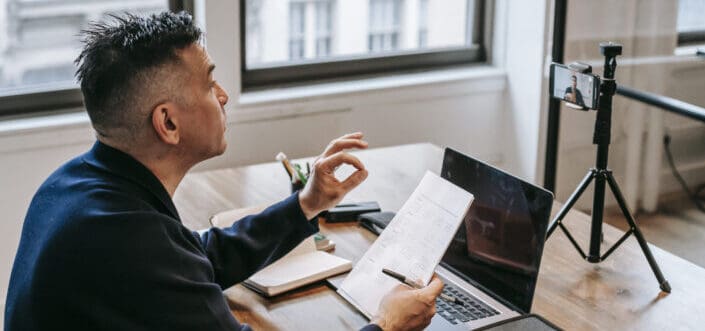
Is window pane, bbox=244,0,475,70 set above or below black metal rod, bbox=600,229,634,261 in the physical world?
above

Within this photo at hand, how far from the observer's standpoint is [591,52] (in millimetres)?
3436

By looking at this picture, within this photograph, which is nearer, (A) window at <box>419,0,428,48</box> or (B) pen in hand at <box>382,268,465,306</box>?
(B) pen in hand at <box>382,268,465,306</box>

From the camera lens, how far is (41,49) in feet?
10.00

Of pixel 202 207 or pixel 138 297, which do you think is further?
pixel 202 207

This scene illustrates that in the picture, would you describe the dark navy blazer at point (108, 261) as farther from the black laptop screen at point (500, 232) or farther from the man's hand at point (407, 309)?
the black laptop screen at point (500, 232)

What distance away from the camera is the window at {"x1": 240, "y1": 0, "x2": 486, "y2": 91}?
3.32m

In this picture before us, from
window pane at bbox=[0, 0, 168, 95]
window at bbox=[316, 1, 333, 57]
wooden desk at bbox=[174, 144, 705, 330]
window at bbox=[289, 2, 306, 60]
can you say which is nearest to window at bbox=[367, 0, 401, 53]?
window at bbox=[316, 1, 333, 57]

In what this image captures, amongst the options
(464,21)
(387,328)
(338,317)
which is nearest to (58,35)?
(464,21)

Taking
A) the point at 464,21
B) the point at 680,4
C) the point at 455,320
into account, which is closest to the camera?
the point at 455,320

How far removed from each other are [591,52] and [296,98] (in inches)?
43.6

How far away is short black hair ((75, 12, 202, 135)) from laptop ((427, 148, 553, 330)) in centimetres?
63

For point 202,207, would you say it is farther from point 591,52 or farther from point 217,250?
point 591,52

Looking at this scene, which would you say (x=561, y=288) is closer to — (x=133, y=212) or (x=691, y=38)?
(x=133, y=212)

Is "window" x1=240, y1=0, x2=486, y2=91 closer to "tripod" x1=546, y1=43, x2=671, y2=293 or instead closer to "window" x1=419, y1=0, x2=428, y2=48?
"window" x1=419, y1=0, x2=428, y2=48
